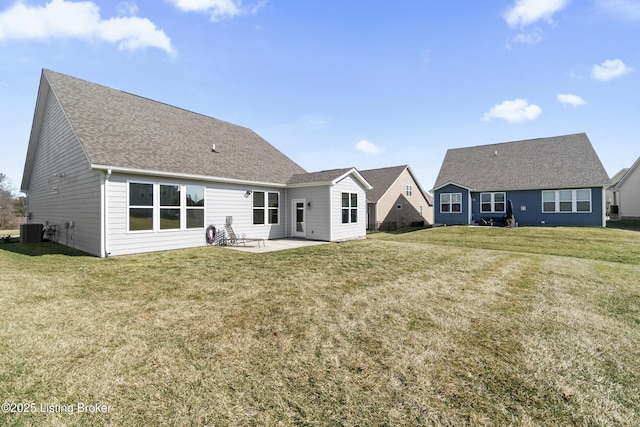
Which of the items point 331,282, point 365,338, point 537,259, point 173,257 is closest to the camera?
point 365,338

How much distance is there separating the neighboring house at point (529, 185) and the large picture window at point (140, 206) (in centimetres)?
2195

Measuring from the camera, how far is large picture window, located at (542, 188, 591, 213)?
68.9ft

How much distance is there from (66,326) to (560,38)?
1726cm

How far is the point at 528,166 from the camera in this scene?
2423cm

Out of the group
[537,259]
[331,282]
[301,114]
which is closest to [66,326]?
[331,282]

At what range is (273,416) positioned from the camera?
267cm

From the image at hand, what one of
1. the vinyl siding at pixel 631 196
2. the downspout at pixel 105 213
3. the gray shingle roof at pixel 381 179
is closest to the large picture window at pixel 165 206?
the downspout at pixel 105 213

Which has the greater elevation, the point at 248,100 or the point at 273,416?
the point at 248,100

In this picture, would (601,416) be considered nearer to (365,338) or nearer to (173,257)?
(365,338)

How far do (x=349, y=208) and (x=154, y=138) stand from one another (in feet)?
33.4

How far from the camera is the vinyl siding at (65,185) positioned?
10.6 m

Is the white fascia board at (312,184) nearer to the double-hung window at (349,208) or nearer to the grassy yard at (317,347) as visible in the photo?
the double-hung window at (349,208)

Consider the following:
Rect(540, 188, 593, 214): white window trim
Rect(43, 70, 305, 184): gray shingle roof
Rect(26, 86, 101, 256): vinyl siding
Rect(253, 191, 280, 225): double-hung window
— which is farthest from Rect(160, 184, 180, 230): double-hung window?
Rect(540, 188, 593, 214): white window trim

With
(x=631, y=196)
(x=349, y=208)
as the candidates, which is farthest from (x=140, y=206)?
(x=631, y=196)
